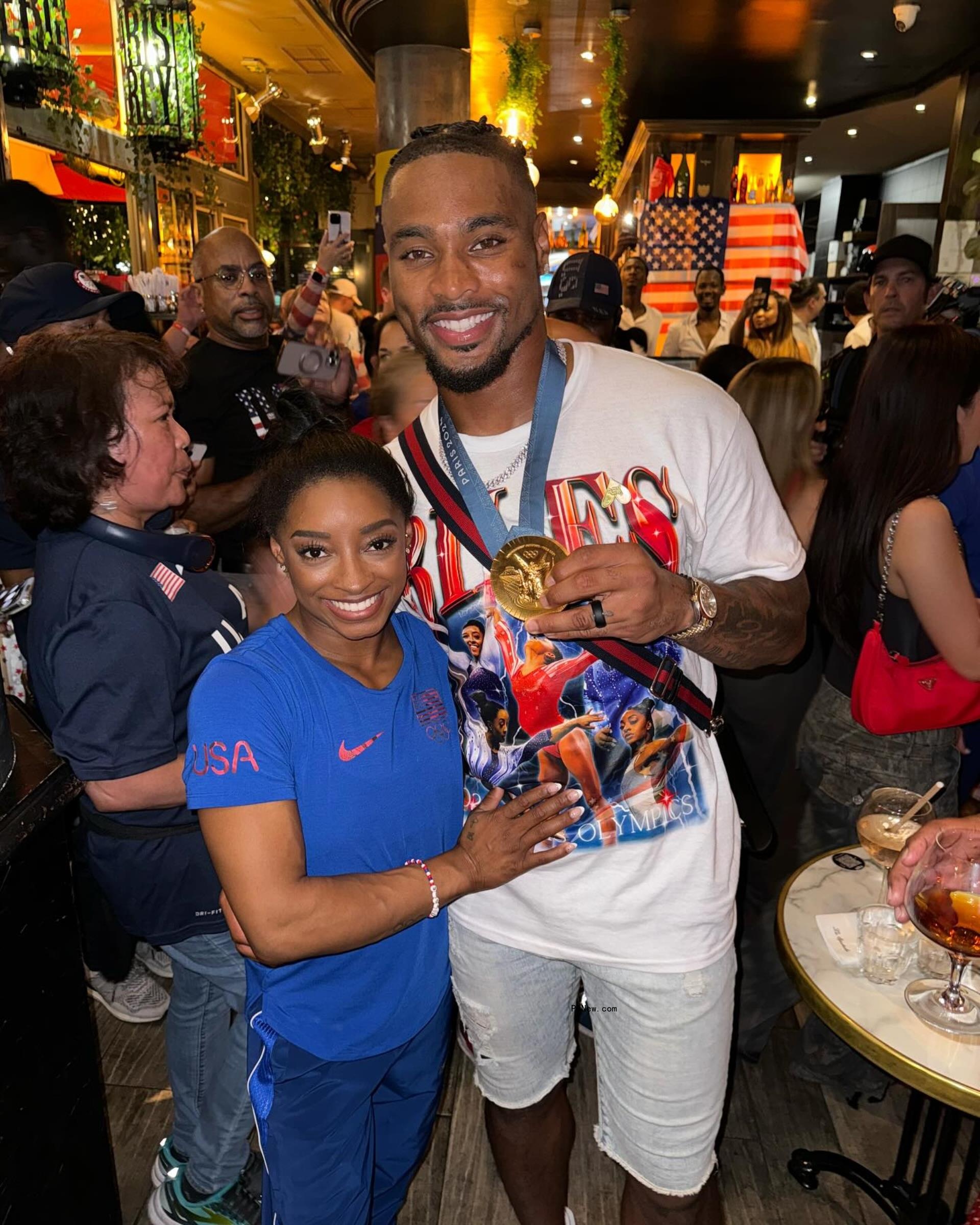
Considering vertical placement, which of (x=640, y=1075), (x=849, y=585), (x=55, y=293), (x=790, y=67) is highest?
(x=790, y=67)

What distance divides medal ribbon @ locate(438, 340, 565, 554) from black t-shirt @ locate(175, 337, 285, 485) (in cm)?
182

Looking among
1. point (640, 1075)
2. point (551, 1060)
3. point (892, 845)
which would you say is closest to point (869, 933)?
point (892, 845)

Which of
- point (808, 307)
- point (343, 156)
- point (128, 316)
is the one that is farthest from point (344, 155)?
point (128, 316)

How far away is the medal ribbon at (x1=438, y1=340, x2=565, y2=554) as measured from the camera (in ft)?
4.72

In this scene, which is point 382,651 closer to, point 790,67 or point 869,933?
point 869,933

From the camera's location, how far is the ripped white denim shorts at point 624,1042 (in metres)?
1.49

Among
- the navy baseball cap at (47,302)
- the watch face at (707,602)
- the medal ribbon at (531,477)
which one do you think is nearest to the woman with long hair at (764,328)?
the navy baseball cap at (47,302)

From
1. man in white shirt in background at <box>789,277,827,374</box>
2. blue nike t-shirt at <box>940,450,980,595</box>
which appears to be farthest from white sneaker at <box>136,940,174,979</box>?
man in white shirt in background at <box>789,277,827,374</box>

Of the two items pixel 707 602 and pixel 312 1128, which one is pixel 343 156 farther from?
pixel 312 1128

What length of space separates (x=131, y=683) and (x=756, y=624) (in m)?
1.14

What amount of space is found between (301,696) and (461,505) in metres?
0.43

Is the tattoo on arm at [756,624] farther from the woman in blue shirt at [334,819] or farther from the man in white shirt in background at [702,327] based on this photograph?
the man in white shirt in background at [702,327]

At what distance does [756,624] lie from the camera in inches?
56.4

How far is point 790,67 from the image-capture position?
852 cm
